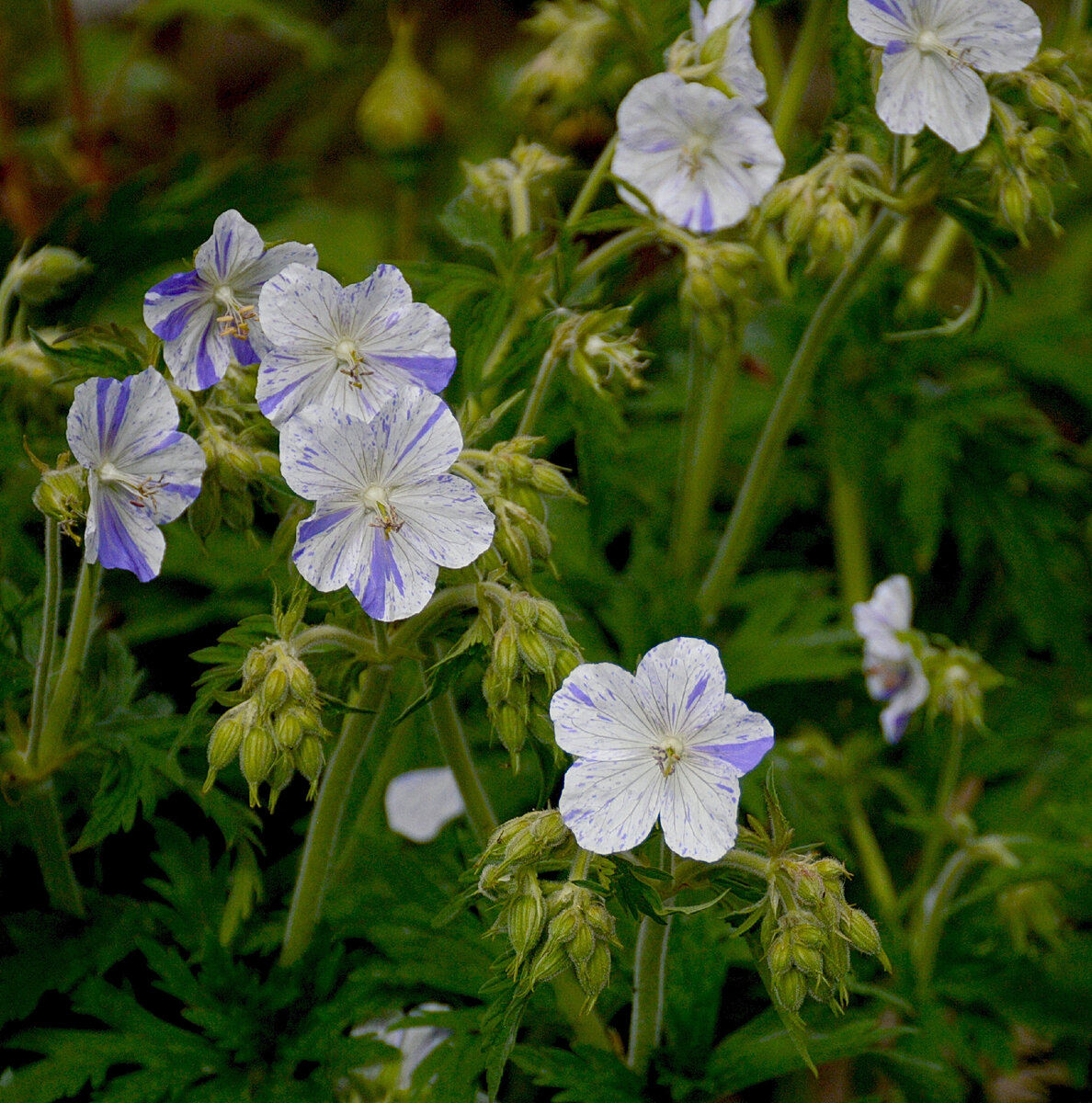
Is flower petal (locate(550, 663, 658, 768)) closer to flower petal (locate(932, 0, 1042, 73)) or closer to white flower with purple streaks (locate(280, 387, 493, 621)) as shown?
white flower with purple streaks (locate(280, 387, 493, 621))

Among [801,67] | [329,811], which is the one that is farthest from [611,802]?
[801,67]

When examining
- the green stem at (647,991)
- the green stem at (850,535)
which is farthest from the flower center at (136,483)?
the green stem at (850,535)

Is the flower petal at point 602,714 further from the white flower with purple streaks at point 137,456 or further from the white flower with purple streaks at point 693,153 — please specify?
the white flower with purple streaks at point 693,153

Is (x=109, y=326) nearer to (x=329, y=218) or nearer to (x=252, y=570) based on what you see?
(x=252, y=570)

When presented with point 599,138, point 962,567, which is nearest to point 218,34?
point 599,138

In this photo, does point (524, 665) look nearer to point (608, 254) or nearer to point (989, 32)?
point (608, 254)

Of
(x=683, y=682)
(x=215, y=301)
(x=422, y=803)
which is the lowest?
(x=422, y=803)

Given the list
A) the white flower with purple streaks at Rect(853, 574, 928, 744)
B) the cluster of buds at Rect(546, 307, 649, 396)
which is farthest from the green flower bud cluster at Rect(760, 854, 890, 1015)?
the white flower with purple streaks at Rect(853, 574, 928, 744)
